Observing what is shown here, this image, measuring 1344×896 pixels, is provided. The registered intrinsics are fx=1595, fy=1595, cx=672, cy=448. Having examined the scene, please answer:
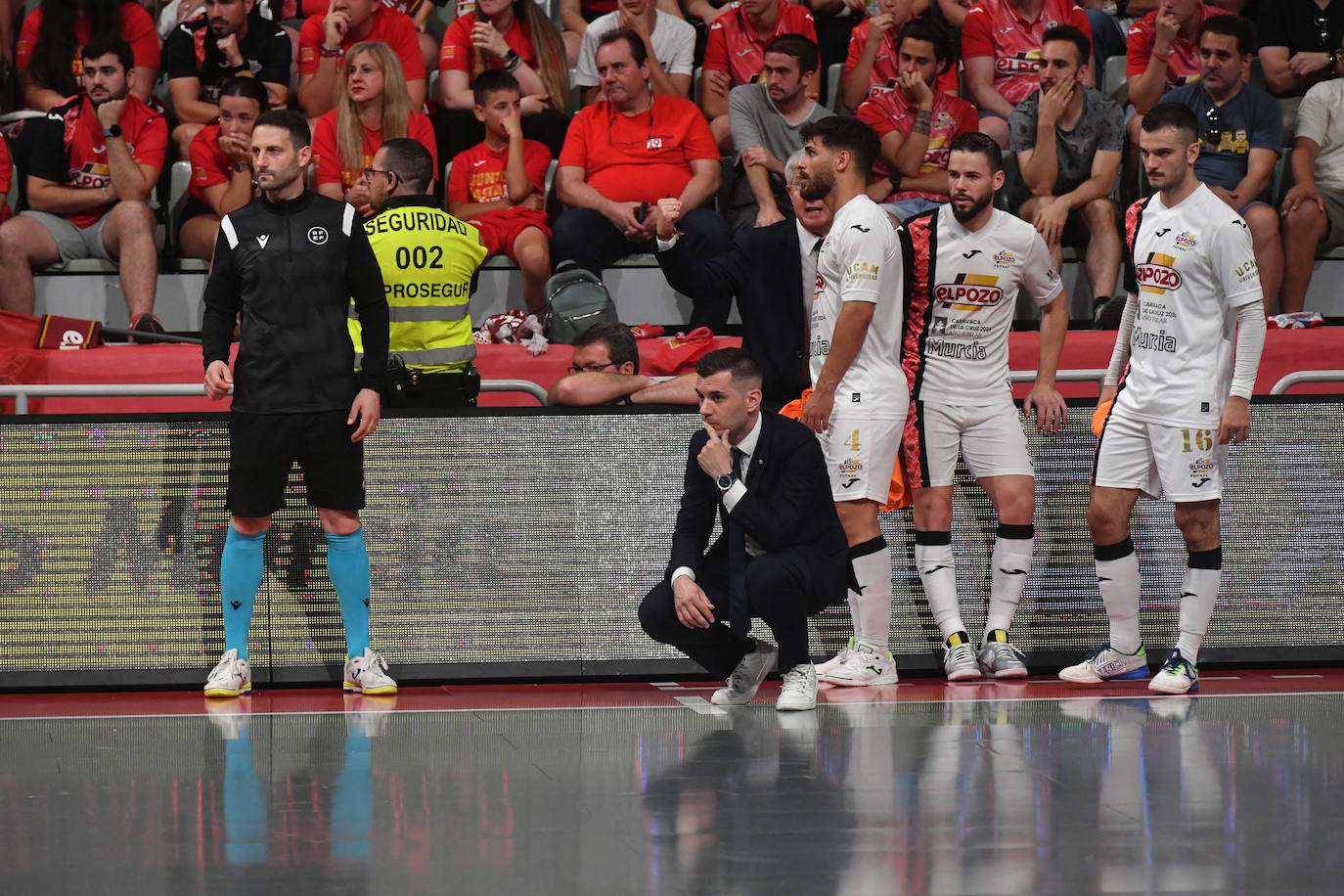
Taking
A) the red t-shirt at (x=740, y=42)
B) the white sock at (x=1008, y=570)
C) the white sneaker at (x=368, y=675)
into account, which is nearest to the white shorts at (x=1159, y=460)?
the white sock at (x=1008, y=570)

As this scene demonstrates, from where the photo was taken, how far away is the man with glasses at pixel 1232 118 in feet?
32.5

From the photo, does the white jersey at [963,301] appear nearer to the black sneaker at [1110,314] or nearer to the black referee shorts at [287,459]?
the black sneaker at [1110,314]

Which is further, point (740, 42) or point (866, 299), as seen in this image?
point (740, 42)

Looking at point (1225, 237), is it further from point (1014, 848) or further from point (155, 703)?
point (155, 703)

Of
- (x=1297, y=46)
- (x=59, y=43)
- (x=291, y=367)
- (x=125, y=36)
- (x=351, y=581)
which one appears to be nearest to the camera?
(x=291, y=367)

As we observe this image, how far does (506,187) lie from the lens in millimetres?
9984

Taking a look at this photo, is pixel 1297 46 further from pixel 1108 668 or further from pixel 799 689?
pixel 799 689

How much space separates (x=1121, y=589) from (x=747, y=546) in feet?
5.62

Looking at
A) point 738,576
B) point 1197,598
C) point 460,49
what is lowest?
point 1197,598

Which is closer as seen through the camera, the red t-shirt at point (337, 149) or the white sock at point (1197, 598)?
the white sock at point (1197, 598)

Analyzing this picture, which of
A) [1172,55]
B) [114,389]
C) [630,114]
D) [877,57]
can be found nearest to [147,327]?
[114,389]

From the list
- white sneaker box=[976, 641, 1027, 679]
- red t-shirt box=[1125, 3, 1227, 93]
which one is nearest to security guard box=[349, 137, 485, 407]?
white sneaker box=[976, 641, 1027, 679]

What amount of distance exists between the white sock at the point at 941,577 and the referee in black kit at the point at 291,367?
2.40 m

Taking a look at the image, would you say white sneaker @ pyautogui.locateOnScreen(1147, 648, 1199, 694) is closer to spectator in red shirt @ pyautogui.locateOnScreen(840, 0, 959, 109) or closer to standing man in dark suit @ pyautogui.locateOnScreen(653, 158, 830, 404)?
standing man in dark suit @ pyautogui.locateOnScreen(653, 158, 830, 404)
